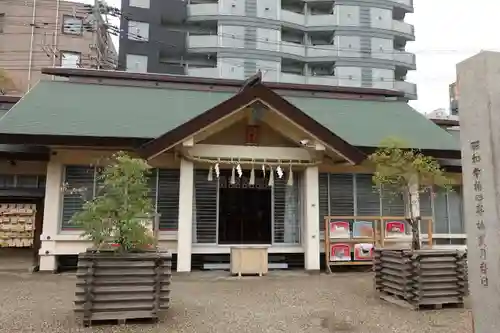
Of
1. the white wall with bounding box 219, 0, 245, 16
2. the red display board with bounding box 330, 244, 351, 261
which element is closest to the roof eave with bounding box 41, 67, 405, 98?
the red display board with bounding box 330, 244, 351, 261

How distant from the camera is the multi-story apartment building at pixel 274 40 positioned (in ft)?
121

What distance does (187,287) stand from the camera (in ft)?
30.1

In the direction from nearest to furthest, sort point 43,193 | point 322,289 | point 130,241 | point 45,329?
point 45,329 < point 130,241 < point 322,289 < point 43,193

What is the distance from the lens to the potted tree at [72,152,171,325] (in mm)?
6000

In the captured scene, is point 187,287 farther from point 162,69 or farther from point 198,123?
point 162,69

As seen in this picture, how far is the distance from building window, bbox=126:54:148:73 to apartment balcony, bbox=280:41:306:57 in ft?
40.5

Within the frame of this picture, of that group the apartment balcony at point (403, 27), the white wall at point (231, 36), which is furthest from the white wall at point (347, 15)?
the white wall at point (231, 36)

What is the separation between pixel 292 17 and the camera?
40000 mm

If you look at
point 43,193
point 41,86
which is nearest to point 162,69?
point 41,86

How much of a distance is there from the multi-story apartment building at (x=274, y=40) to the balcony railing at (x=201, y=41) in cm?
9

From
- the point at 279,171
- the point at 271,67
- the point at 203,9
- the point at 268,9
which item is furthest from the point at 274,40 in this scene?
the point at 279,171

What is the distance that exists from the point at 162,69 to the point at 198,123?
28.7m

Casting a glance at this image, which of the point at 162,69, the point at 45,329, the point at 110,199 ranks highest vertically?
the point at 162,69

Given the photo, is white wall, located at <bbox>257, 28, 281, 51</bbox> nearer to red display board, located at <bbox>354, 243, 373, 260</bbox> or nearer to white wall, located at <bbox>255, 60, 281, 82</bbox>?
white wall, located at <bbox>255, 60, 281, 82</bbox>
